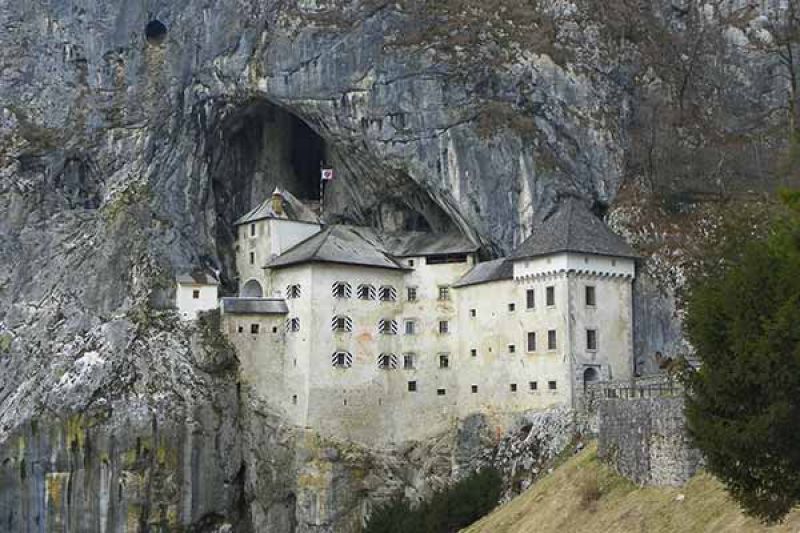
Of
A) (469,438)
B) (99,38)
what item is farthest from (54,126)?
(469,438)

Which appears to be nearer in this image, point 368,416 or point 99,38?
point 368,416

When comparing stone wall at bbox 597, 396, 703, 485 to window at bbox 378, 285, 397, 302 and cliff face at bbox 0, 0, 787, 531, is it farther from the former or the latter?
window at bbox 378, 285, 397, 302

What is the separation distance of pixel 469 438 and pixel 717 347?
4053 cm

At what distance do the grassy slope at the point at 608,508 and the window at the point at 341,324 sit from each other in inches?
907

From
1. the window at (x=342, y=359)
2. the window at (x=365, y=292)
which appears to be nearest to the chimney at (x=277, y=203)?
the window at (x=365, y=292)

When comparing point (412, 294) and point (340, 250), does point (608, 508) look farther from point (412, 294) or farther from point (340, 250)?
point (340, 250)

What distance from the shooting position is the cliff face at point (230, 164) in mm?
79062

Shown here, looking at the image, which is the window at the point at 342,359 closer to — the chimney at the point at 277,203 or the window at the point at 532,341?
the chimney at the point at 277,203

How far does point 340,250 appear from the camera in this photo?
3216 inches

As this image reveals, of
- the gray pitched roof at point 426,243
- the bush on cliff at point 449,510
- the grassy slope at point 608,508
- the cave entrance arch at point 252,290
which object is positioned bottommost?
the bush on cliff at point 449,510

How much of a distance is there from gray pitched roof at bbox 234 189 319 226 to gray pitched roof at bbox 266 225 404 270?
2.12m

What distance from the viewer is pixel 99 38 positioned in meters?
89.3

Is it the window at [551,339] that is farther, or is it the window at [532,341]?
the window at [532,341]

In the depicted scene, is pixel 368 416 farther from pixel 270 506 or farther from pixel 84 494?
pixel 84 494
